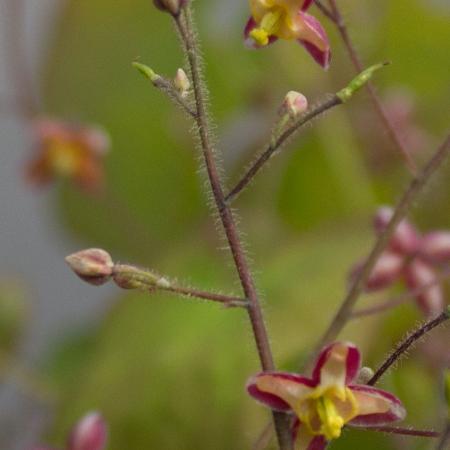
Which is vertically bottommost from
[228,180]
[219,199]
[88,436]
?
[228,180]

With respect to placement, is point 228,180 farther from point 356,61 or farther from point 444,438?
point 444,438

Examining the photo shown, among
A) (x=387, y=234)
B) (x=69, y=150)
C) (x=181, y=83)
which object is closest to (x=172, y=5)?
(x=181, y=83)

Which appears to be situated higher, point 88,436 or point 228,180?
point 88,436

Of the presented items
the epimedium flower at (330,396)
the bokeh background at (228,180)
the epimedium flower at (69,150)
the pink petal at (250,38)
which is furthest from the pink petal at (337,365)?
the epimedium flower at (69,150)

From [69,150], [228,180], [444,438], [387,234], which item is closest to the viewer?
[444,438]

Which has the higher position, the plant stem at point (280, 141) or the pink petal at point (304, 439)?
the plant stem at point (280, 141)

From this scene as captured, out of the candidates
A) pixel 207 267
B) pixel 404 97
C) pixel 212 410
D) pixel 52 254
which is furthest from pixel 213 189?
pixel 52 254

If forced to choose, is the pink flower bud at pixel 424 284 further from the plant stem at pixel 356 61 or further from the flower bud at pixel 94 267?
the flower bud at pixel 94 267
